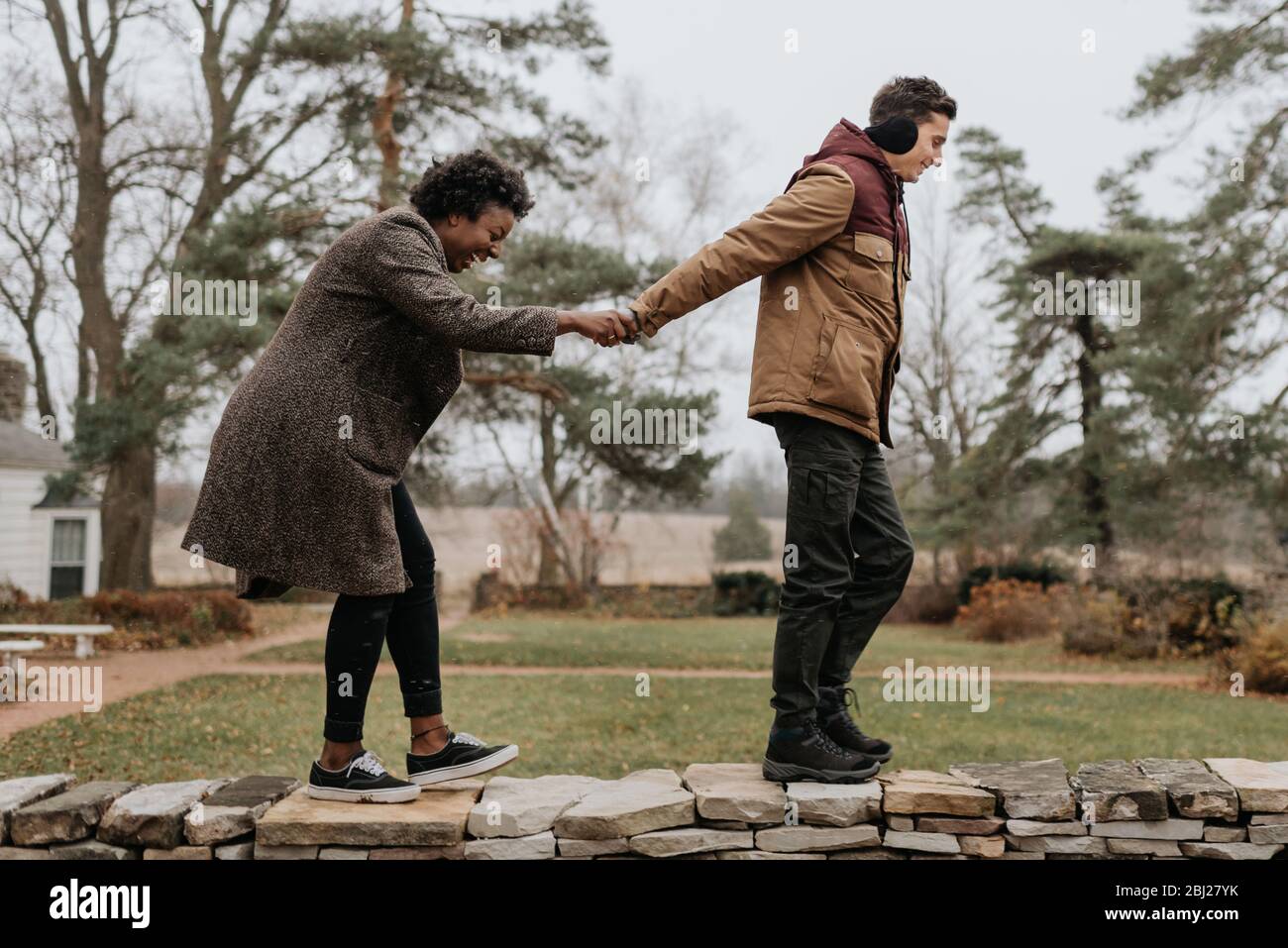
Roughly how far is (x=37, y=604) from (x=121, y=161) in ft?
17.1

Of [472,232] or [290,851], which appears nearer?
[290,851]

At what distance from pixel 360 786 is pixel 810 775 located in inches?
44.2

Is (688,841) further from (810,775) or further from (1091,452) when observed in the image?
(1091,452)

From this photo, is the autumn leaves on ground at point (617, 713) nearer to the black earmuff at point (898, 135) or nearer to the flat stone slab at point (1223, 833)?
the flat stone slab at point (1223, 833)

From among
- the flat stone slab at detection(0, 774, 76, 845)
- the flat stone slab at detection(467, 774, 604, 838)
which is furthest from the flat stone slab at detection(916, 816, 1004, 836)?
the flat stone slab at detection(0, 774, 76, 845)

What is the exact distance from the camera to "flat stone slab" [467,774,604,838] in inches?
106

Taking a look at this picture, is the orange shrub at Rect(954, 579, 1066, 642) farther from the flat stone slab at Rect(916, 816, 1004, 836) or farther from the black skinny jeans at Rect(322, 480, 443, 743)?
the black skinny jeans at Rect(322, 480, 443, 743)

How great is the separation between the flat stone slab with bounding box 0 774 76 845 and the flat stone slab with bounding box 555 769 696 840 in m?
1.37

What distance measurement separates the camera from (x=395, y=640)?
2.86 meters

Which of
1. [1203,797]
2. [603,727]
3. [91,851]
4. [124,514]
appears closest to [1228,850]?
[1203,797]

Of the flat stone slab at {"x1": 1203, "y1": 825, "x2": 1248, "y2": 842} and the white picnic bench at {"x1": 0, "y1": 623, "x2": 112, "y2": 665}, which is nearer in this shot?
the flat stone slab at {"x1": 1203, "y1": 825, "x2": 1248, "y2": 842}
